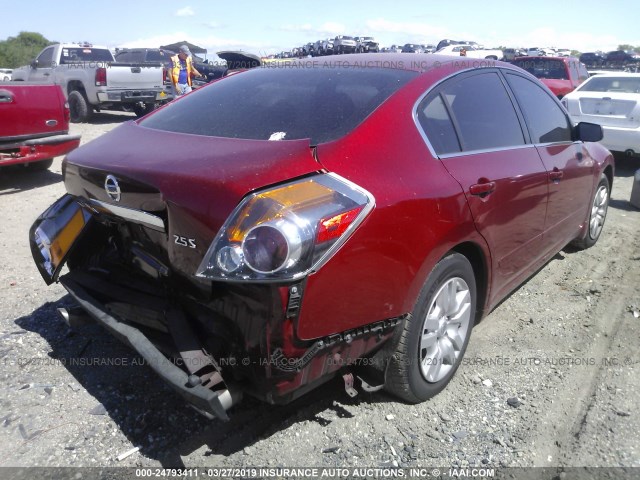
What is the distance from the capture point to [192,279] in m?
2.31

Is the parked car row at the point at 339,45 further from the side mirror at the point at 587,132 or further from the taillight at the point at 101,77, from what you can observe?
the side mirror at the point at 587,132

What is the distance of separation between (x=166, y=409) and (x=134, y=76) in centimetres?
1173

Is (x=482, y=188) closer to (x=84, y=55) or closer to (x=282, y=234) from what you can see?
(x=282, y=234)

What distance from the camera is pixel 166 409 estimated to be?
2809 mm

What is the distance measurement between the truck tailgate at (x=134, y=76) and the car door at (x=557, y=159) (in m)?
10.8

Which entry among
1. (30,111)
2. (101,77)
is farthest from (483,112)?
(101,77)

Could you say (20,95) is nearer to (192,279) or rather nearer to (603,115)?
(192,279)

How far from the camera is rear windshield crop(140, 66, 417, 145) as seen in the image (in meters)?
2.60

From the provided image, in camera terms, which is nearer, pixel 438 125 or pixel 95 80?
pixel 438 125

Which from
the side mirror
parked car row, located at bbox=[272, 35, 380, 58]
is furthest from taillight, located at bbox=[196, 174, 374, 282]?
parked car row, located at bbox=[272, 35, 380, 58]

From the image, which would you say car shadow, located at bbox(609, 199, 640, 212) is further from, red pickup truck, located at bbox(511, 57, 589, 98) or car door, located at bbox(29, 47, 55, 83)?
car door, located at bbox(29, 47, 55, 83)

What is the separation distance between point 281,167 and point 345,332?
0.73m

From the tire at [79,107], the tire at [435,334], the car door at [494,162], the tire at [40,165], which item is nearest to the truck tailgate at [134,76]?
the tire at [79,107]

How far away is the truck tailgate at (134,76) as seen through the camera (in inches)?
495
